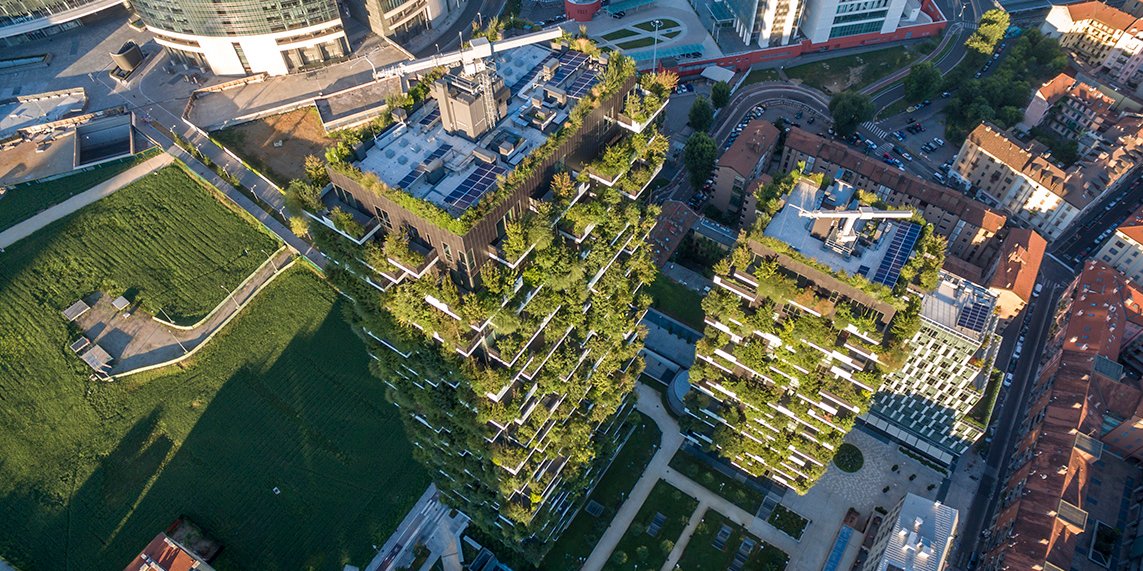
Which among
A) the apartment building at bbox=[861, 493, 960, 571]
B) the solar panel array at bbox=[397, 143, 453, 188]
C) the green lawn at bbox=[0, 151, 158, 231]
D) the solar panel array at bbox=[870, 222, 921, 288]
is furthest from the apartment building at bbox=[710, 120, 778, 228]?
the green lawn at bbox=[0, 151, 158, 231]

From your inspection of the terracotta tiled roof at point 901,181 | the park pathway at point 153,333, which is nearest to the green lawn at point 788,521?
the terracotta tiled roof at point 901,181

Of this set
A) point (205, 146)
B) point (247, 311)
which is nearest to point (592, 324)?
point (247, 311)

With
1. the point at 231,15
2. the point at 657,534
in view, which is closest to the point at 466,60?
the point at 657,534

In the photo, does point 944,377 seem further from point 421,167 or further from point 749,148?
point 421,167

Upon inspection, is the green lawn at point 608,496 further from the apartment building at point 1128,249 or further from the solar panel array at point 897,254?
the apartment building at point 1128,249

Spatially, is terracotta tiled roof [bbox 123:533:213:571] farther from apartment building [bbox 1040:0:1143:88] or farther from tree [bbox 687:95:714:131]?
apartment building [bbox 1040:0:1143:88]

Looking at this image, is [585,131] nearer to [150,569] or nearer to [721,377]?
[721,377]
